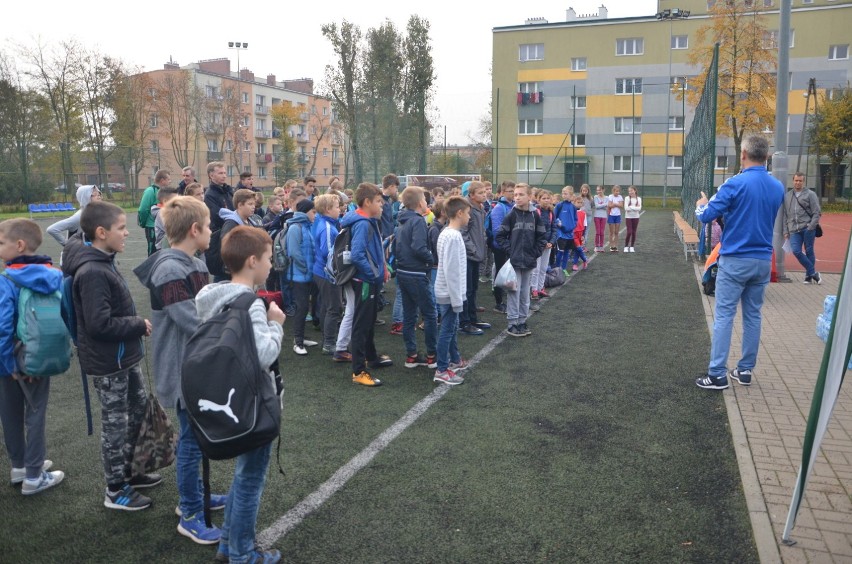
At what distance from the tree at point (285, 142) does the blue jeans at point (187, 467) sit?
33.1m

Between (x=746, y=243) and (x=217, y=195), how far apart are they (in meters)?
6.04

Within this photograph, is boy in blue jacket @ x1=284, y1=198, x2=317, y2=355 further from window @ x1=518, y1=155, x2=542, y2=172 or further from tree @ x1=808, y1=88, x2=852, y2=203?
window @ x1=518, y1=155, x2=542, y2=172

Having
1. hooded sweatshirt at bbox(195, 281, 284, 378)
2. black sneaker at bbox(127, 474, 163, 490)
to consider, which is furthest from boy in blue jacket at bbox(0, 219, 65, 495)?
hooded sweatshirt at bbox(195, 281, 284, 378)

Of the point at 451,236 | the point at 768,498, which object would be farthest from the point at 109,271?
the point at 768,498

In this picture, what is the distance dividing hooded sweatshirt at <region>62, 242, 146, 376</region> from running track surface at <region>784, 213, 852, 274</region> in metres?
8.86

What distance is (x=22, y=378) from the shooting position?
388cm

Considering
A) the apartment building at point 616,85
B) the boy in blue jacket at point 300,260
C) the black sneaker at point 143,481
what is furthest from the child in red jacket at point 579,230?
the apartment building at point 616,85

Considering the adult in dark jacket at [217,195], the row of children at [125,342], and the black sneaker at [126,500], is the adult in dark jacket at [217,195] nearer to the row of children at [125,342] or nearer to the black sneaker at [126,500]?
the row of children at [125,342]

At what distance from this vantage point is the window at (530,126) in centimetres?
4800

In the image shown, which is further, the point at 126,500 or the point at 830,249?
the point at 830,249

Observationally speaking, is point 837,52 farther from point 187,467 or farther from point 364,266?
point 187,467

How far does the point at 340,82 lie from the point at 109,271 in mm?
42384

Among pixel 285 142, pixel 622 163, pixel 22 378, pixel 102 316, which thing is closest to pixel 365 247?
pixel 102 316

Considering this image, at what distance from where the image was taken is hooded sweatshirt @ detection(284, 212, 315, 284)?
7.50m
